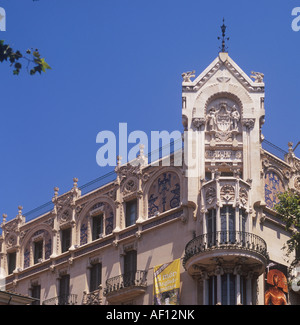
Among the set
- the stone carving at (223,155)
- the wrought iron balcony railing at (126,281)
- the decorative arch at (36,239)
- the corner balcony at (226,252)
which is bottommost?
the wrought iron balcony railing at (126,281)

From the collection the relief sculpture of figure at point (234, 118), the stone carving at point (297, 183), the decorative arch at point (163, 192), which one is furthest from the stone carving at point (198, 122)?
the stone carving at point (297, 183)

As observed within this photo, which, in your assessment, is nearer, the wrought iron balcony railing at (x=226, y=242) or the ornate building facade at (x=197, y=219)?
the wrought iron balcony railing at (x=226, y=242)

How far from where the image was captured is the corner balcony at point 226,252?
54406 mm

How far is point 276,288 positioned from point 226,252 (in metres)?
5.01

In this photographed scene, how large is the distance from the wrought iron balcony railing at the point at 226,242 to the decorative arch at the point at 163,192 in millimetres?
4136

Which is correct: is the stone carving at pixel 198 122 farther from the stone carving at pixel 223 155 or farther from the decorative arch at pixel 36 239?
the decorative arch at pixel 36 239

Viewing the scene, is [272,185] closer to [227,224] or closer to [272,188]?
[272,188]

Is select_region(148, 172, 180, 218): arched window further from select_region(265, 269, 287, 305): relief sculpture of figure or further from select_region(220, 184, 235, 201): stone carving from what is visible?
select_region(265, 269, 287, 305): relief sculpture of figure

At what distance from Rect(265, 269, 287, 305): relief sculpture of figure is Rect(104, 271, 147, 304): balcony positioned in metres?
7.56

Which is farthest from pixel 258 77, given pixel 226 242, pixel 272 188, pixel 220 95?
pixel 226 242

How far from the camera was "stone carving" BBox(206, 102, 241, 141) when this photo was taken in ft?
194

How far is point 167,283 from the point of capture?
2259 inches

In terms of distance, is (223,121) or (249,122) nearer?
(249,122)
